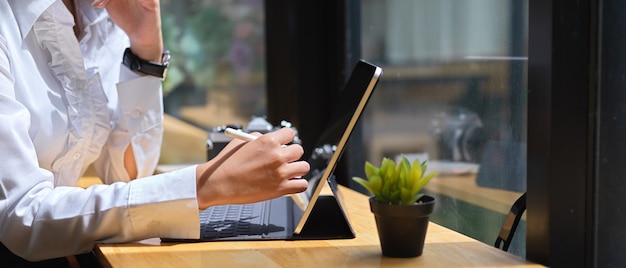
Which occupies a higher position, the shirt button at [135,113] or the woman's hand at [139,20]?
the woman's hand at [139,20]

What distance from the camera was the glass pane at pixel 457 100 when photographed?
1.50m

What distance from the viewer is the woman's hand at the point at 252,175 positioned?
1.32 metres

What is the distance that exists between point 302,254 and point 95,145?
0.67 metres

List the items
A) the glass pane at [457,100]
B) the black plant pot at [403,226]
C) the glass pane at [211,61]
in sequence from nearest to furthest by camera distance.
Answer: the black plant pot at [403,226] → the glass pane at [457,100] → the glass pane at [211,61]

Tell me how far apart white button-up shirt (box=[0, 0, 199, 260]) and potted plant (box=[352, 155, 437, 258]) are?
1.02ft

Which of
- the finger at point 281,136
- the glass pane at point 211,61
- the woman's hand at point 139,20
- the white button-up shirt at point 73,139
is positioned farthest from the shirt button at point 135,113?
the glass pane at point 211,61

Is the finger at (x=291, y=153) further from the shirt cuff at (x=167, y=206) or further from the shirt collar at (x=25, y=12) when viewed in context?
the shirt collar at (x=25, y=12)

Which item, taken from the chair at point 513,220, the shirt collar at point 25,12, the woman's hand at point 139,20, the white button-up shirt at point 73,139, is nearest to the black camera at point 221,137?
the white button-up shirt at point 73,139

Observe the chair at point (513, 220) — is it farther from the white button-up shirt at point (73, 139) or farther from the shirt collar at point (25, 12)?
the shirt collar at point (25, 12)

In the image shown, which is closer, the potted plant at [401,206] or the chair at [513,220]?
the potted plant at [401,206]

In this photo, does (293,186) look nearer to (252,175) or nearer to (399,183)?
(252,175)

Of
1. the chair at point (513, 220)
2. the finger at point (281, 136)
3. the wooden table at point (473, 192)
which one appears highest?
the finger at point (281, 136)

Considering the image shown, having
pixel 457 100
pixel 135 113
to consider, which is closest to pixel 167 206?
pixel 135 113

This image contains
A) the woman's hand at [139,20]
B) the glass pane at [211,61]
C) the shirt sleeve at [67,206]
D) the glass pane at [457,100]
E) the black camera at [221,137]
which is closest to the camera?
the shirt sleeve at [67,206]
